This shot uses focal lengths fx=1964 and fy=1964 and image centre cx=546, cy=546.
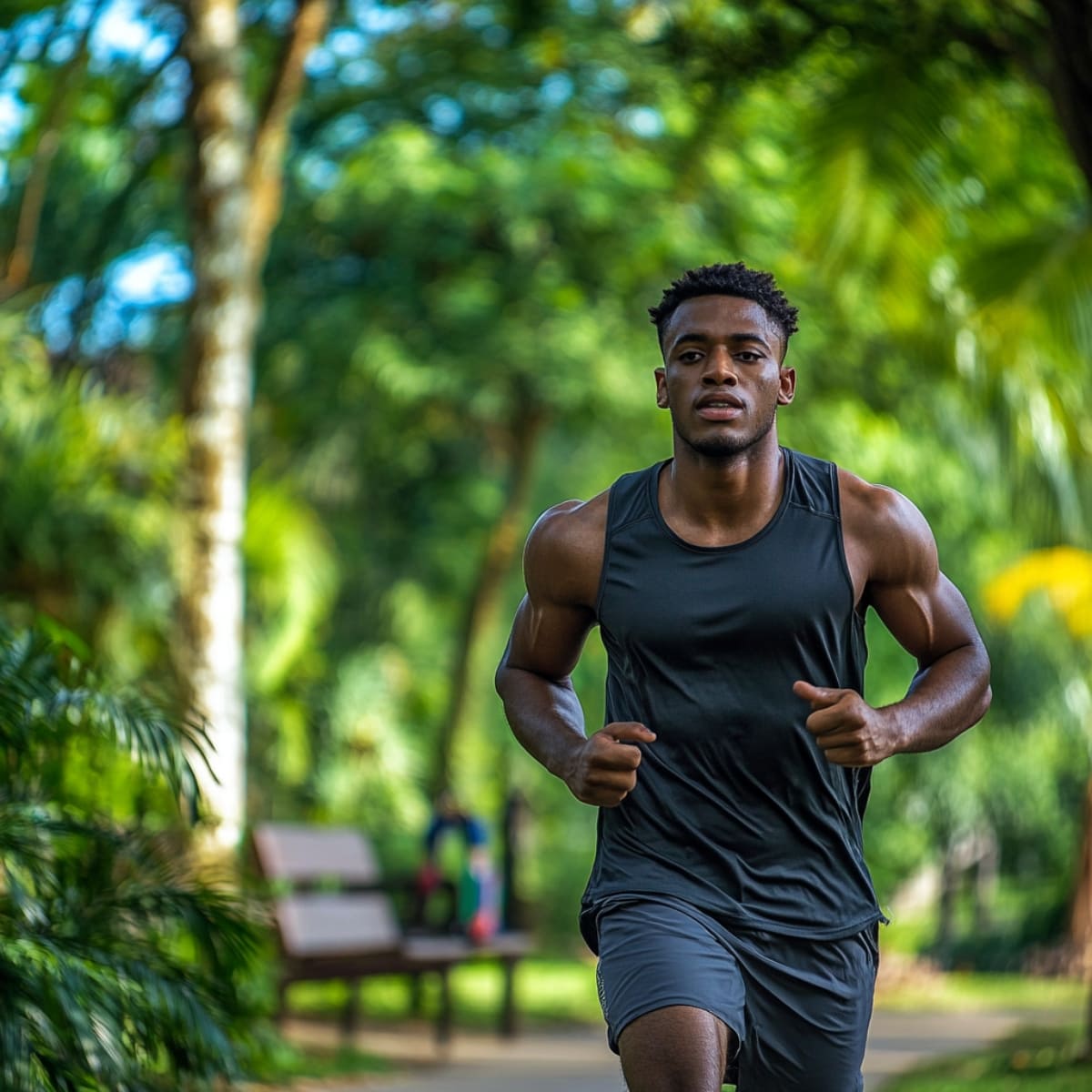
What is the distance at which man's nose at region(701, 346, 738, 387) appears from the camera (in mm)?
3621

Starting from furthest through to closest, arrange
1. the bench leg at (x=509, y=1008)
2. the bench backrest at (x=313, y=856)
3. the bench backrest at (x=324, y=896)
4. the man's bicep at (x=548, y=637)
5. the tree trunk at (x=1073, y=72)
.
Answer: the bench leg at (x=509, y=1008), the bench backrest at (x=313, y=856), the bench backrest at (x=324, y=896), the tree trunk at (x=1073, y=72), the man's bicep at (x=548, y=637)

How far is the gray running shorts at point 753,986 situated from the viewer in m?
3.44

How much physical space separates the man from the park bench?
22.4 ft

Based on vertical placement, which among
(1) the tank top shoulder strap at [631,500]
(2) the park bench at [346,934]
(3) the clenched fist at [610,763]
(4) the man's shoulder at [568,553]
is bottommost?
(2) the park bench at [346,934]

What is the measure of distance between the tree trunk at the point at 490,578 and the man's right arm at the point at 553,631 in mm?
11872

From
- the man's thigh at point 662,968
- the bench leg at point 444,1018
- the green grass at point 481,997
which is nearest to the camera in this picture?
the man's thigh at point 662,968

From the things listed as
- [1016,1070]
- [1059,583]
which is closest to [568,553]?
[1016,1070]

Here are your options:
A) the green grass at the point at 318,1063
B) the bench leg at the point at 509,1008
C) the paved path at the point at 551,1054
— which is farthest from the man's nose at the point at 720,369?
the bench leg at the point at 509,1008

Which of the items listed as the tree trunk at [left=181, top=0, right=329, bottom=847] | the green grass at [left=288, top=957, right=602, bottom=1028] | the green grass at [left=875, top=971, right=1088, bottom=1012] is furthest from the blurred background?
the green grass at [left=288, top=957, right=602, bottom=1028]

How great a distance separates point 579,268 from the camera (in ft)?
48.6

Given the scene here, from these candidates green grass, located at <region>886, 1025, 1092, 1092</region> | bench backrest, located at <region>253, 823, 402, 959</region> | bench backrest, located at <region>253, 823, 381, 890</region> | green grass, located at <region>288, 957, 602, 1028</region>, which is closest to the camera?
green grass, located at <region>886, 1025, 1092, 1092</region>

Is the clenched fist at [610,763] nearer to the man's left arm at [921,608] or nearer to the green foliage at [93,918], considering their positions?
the man's left arm at [921,608]

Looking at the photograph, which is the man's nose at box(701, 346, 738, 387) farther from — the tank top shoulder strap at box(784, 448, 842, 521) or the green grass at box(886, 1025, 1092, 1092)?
the green grass at box(886, 1025, 1092, 1092)

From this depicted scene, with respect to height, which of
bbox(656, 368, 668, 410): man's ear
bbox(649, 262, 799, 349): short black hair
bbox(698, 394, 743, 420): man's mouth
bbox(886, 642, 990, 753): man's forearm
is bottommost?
bbox(886, 642, 990, 753): man's forearm
